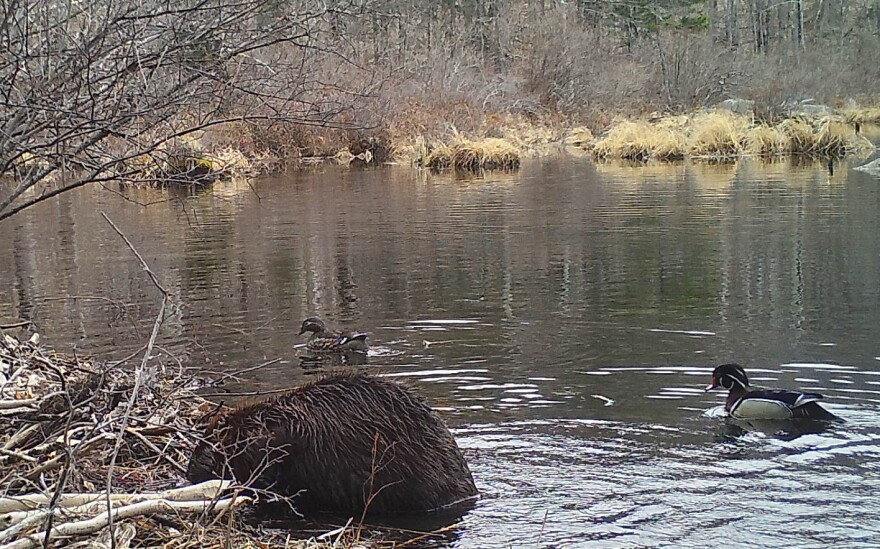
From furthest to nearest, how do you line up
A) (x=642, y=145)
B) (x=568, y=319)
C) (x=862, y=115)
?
(x=862, y=115), (x=642, y=145), (x=568, y=319)

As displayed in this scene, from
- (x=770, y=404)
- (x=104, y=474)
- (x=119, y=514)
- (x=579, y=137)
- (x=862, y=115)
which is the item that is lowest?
(x=770, y=404)

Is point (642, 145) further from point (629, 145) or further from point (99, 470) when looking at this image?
point (99, 470)

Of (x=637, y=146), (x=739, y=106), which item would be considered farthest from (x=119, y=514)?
(x=739, y=106)

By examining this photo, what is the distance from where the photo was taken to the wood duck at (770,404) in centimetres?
752

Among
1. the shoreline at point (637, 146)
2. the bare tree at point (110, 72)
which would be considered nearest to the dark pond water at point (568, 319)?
the bare tree at point (110, 72)

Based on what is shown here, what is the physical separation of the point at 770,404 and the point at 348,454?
3142mm

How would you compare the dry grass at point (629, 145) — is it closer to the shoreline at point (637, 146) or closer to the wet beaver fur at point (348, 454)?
the shoreline at point (637, 146)

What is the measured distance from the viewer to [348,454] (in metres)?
6.10

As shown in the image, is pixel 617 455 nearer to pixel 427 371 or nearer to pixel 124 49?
pixel 427 371

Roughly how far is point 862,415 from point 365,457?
11.9 feet

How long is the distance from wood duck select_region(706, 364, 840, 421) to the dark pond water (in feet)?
0.55

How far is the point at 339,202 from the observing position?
22859 mm

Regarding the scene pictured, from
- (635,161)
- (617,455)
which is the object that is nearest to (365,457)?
(617,455)

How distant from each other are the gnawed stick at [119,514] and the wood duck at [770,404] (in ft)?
12.7
